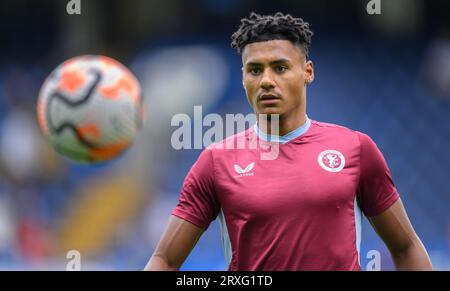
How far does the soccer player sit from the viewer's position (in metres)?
3.25

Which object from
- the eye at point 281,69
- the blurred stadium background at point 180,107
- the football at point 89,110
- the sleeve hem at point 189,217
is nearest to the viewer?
the sleeve hem at point 189,217

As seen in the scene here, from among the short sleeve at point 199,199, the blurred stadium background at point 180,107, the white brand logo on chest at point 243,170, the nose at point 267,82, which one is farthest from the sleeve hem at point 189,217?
the blurred stadium background at point 180,107

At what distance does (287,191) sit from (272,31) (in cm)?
76

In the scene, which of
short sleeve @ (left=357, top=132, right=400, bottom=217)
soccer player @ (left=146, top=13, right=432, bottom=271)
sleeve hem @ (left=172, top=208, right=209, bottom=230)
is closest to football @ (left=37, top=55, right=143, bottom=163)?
soccer player @ (left=146, top=13, right=432, bottom=271)

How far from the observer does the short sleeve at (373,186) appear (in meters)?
3.42

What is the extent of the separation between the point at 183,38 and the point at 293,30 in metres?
4.72

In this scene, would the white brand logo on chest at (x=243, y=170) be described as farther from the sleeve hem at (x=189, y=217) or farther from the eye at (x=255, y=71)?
the eye at (x=255, y=71)

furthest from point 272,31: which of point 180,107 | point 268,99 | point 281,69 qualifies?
point 180,107

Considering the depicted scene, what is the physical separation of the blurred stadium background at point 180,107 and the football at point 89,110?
336cm

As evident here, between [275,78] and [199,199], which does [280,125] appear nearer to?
[275,78]

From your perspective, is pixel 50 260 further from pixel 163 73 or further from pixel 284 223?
pixel 284 223

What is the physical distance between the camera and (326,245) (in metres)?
3.22

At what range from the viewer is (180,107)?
787cm
